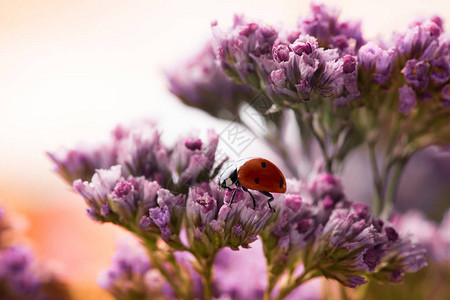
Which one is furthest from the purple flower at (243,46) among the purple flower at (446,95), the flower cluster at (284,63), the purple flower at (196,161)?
the purple flower at (446,95)

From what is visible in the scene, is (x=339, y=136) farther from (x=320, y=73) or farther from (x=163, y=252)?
(x=163, y=252)

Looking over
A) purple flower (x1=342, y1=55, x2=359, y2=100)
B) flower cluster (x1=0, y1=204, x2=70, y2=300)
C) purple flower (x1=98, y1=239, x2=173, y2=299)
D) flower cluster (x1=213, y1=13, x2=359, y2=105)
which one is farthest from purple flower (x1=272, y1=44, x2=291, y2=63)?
flower cluster (x1=0, y1=204, x2=70, y2=300)

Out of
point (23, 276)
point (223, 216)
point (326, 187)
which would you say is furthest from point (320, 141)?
point (23, 276)

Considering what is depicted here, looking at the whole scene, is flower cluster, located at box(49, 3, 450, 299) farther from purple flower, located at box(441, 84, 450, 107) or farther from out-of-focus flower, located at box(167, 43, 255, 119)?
out-of-focus flower, located at box(167, 43, 255, 119)

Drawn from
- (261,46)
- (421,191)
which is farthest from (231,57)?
(421,191)

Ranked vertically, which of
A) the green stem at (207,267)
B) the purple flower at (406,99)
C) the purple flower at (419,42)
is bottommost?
the green stem at (207,267)

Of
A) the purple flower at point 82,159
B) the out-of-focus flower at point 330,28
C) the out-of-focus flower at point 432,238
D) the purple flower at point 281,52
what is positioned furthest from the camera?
the out-of-focus flower at point 432,238

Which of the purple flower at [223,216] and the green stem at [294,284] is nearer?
the purple flower at [223,216]

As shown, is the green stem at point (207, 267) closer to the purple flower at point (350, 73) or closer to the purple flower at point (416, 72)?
the purple flower at point (350, 73)
